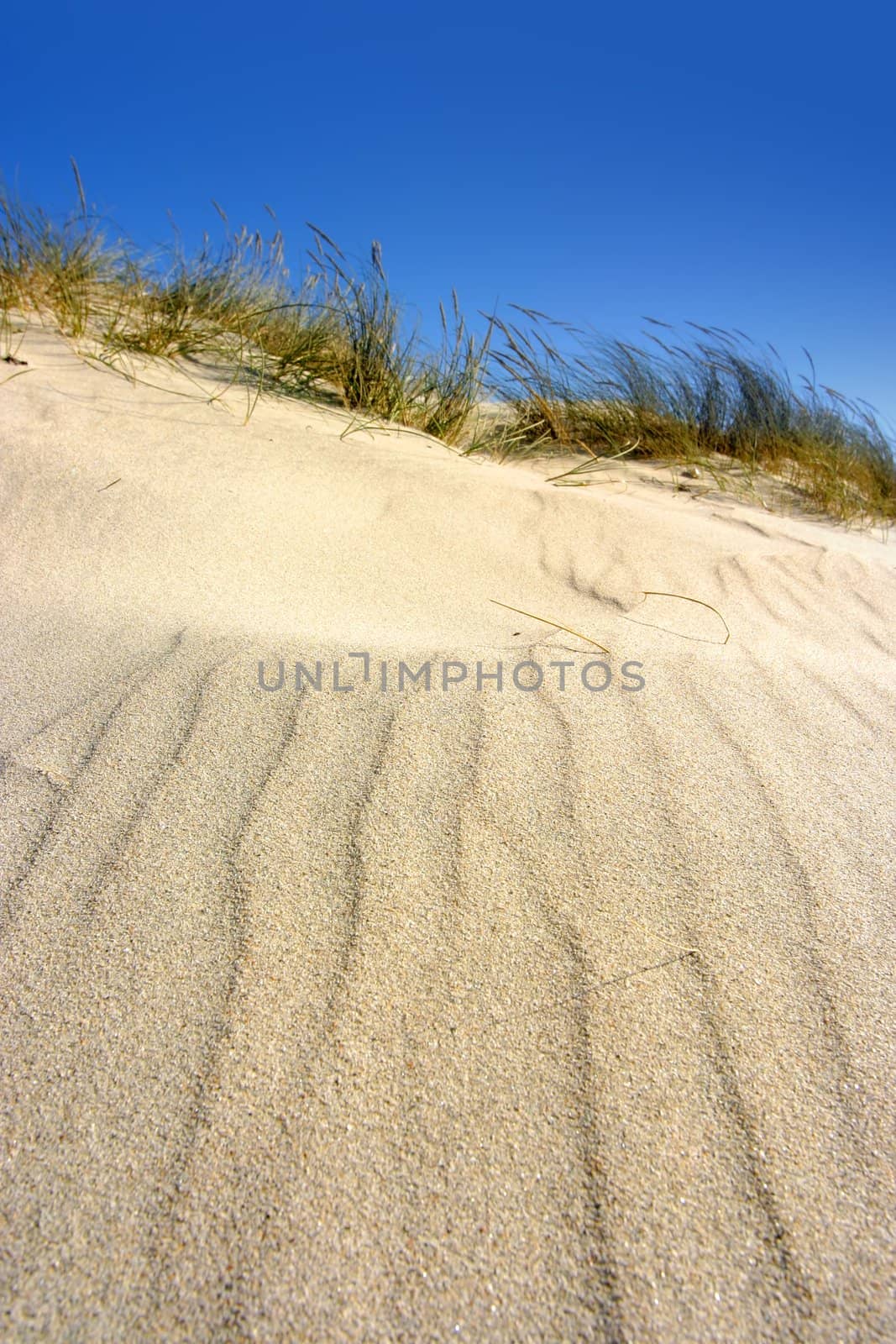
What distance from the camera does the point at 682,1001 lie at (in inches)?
41.3

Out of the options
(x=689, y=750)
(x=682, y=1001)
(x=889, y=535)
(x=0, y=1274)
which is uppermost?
(x=889, y=535)

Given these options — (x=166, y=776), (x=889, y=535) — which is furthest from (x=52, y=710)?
(x=889, y=535)

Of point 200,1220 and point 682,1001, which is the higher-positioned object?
point 682,1001

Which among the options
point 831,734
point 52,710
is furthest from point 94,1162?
point 831,734

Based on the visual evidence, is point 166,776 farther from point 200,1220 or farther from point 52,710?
point 200,1220

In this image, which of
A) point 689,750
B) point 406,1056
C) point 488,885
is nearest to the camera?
point 406,1056

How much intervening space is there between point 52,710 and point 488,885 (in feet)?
3.23

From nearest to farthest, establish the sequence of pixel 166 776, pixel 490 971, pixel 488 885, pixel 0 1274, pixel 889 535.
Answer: pixel 0 1274, pixel 490 971, pixel 488 885, pixel 166 776, pixel 889 535

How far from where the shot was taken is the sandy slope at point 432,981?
771 mm

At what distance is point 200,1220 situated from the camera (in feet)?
2.60

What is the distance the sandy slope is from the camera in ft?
2.53

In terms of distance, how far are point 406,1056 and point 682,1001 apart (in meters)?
0.37

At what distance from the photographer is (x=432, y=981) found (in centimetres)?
105

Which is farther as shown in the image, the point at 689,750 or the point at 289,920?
the point at 689,750
